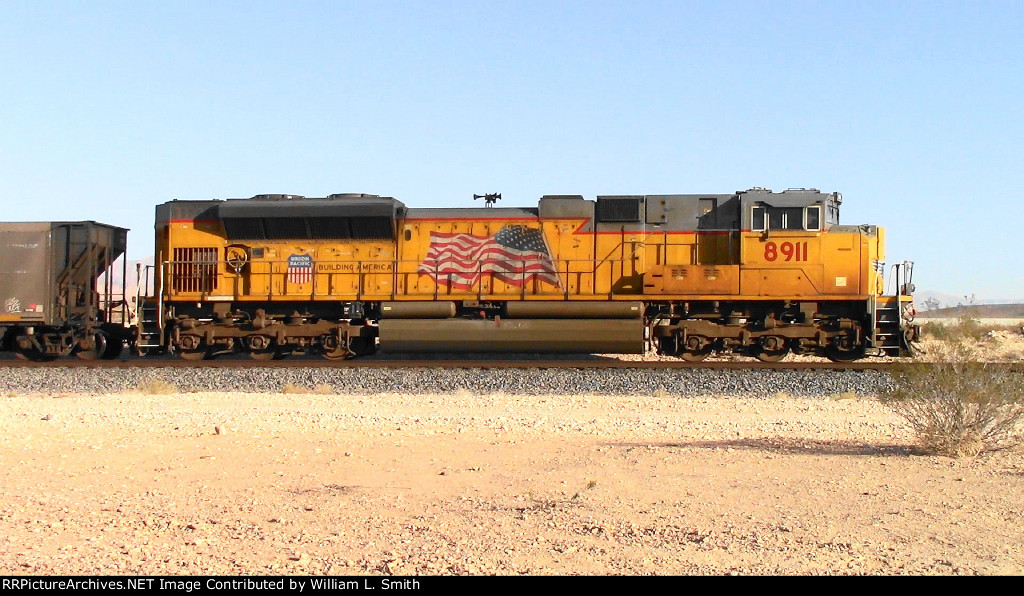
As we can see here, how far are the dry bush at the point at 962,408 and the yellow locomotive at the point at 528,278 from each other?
7341 mm

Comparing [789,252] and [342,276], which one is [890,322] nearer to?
[789,252]

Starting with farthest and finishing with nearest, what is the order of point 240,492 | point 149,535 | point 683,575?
point 240,492, point 149,535, point 683,575

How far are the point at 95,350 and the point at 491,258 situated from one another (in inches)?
344

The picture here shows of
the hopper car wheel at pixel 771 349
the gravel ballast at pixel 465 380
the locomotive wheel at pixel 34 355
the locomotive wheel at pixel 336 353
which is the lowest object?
the gravel ballast at pixel 465 380

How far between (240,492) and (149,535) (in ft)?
4.52

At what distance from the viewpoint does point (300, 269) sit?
58.6 feet

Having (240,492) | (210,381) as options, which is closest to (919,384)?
(240,492)

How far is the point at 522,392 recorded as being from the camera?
50.3 feet

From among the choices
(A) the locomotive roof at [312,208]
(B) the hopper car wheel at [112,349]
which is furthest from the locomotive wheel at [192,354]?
(A) the locomotive roof at [312,208]

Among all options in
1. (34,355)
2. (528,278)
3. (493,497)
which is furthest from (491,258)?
(493,497)

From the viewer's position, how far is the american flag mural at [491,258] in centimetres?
1775

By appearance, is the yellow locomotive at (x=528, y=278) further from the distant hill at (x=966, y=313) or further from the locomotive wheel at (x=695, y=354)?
the distant hill at (x=966, y=313)
